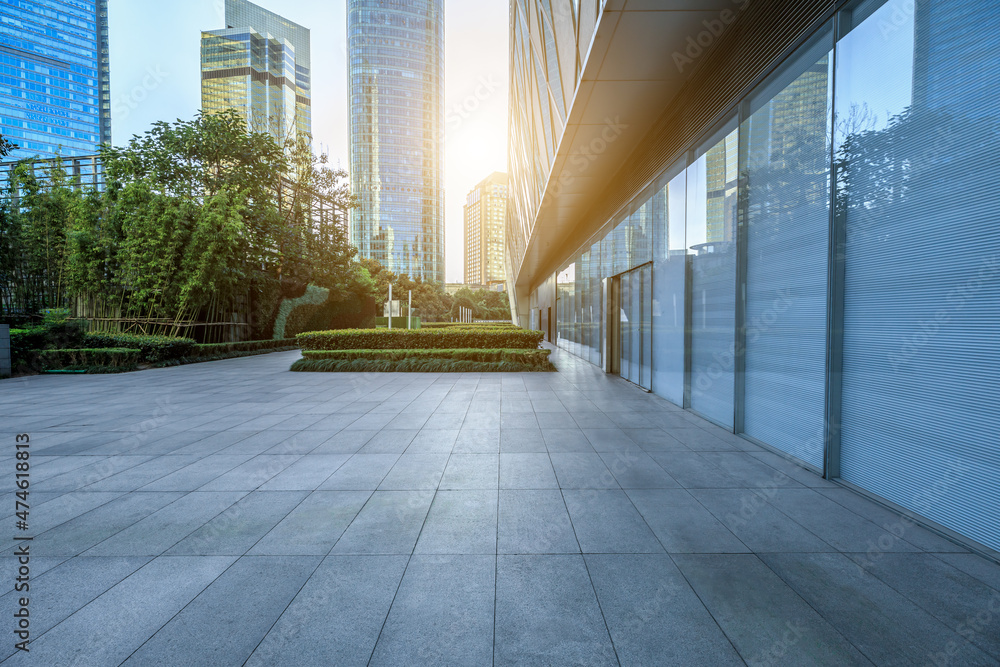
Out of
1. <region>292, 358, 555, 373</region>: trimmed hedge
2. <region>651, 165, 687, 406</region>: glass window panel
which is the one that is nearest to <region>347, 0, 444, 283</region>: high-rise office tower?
<region>292, 358, 555, 373</region>: trimmed hedge

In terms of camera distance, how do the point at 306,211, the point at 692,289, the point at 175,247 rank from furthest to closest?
the point at 306,211 → the point at 175,247 → the point at 692,289

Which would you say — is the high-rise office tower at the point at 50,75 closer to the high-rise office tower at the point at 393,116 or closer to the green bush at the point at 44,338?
the high-rise office tower at the point at 393,116

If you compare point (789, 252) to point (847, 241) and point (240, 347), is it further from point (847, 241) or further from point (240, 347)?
point (240, 347)

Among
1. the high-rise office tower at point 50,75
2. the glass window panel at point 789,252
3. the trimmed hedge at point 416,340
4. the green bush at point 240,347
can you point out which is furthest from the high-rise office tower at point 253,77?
the glass window panel at point 789,252

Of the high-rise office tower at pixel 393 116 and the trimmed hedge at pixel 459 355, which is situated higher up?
the high-rise office tower at pixel 393 116

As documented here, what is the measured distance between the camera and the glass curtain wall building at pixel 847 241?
3.11 metres

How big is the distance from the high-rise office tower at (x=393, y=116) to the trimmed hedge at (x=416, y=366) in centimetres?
8515

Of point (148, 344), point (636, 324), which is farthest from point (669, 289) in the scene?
point (148, 344)

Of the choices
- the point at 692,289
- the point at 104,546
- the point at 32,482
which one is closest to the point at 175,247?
the point at 32,482

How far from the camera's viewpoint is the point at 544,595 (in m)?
2.47

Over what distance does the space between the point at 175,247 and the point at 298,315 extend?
9.17 m

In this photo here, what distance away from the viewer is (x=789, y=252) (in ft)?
16.2

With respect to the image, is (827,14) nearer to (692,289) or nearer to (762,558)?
(692,289)

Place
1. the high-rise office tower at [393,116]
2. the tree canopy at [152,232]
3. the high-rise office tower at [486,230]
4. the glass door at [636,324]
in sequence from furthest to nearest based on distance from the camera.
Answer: the high-rise office tower at [486,230] → the high-rise office tower at [393,116] → the tree canopy at [152,232] → the glass door at [636,324]
